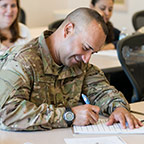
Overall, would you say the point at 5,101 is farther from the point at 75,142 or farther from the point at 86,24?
the point at 86,24

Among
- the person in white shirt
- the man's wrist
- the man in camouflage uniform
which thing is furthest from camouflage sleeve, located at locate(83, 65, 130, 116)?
the person in white shirt

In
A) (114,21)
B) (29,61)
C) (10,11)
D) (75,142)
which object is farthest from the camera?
(114,21)

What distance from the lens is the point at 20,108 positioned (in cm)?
137

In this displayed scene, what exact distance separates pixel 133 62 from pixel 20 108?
120 cm

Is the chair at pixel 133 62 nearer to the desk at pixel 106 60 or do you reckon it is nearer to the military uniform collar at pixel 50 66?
the desk at pixel 106 60

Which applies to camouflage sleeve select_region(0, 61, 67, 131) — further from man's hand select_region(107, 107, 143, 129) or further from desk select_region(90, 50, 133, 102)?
desk select_region(90, 50, 133, 102)

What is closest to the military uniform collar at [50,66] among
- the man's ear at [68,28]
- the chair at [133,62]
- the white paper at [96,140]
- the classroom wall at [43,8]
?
the man's ear at [68,28]

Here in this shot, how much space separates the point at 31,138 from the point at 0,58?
1.39ft

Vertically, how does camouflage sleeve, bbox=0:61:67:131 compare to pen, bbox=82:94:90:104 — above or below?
above

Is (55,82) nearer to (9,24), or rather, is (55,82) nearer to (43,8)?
(9,24)

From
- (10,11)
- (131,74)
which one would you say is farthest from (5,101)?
(10,11)

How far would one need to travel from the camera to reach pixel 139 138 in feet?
4.56

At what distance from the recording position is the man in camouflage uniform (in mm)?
1383

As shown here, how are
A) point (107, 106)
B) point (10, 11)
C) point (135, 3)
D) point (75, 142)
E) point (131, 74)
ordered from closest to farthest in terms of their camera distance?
point (75, 142) → point (107, 106) → point (131, 74) → point (10, 11) → point (135, 3)
